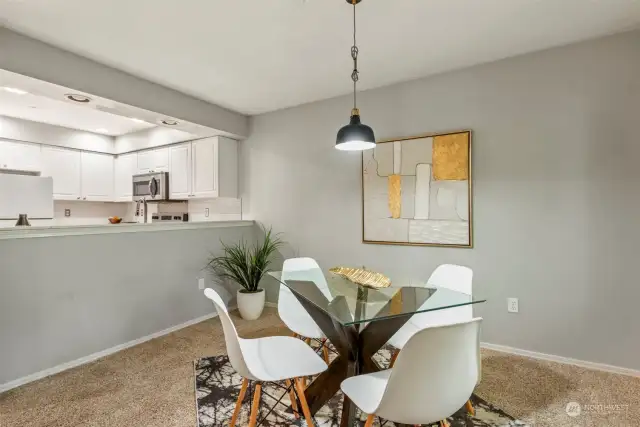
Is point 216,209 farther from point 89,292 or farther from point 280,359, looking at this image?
point 280,359

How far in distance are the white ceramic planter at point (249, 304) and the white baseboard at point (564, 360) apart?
2211 mm

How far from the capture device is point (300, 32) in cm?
229

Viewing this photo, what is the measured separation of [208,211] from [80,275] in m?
2.06

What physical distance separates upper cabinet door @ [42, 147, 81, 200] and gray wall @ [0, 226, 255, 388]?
244 cm

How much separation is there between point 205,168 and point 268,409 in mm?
3010

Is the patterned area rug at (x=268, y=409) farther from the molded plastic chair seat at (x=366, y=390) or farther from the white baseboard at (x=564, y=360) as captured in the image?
the white baseboard at (x=564, y=360)

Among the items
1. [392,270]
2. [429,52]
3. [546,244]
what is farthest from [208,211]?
[546,244]

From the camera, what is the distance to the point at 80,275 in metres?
2.63

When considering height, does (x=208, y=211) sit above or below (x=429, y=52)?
below

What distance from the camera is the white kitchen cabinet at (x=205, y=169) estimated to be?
4.07m

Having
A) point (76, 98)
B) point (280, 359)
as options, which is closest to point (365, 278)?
point (280, 359)

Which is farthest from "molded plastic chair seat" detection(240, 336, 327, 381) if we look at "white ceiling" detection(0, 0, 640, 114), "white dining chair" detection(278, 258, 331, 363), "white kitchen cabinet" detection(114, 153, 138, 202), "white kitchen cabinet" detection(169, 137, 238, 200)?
"white kitchen cabinet" detection(114, 153, 138, 202)

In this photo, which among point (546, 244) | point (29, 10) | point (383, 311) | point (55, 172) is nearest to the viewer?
Answer: point (383, 311)

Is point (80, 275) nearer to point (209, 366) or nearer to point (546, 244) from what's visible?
point (209, 366)
